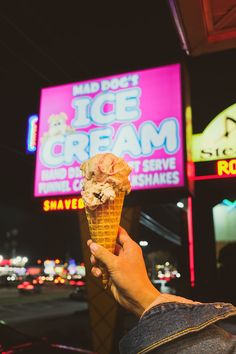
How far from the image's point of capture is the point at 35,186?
800 cm

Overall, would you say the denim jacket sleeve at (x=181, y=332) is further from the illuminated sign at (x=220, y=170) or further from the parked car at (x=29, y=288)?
the parked car at (x=29, y=288)

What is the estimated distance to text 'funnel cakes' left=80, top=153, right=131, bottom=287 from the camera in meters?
1.94

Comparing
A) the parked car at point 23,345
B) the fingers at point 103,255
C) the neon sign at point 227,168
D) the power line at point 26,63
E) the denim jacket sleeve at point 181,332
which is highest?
the power line at point 26,63

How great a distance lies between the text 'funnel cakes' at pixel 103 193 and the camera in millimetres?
1938

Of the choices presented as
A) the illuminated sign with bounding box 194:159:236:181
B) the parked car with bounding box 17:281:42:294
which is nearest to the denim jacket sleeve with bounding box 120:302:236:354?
the illuminated sign with bounding box 194:159:236:181

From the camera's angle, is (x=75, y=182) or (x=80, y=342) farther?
(x=80, y=342)

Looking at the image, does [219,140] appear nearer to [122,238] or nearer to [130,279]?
[122,238]

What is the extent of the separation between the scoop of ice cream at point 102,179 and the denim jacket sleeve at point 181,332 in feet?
2.59

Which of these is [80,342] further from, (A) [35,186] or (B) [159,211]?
(B) [159,211]

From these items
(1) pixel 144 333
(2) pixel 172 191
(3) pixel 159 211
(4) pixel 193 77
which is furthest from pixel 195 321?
(3) pixel 159 211

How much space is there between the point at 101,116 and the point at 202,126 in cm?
357

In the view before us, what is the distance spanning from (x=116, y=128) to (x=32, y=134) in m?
2.50

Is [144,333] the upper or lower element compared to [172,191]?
lower

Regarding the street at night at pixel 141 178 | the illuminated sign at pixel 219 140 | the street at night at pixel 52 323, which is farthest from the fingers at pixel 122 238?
the street at night at pixel 52 323
